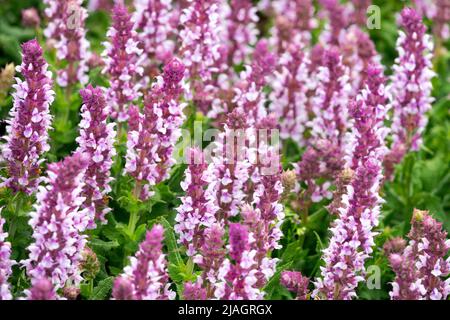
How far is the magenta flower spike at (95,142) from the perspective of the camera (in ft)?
17.6

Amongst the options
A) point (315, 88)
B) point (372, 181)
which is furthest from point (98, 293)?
point (315, 88)

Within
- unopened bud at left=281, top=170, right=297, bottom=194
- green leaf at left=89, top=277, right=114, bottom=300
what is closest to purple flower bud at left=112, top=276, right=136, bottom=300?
green leaf at left=89, top=277, right=114, bottom=300

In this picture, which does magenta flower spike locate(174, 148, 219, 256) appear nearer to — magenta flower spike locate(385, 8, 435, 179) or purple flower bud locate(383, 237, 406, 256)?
purple flower bud locate(383, 237, 406, 256)

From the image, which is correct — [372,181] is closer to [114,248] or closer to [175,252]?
[175,252]

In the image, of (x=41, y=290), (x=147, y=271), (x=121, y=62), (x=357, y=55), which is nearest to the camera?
(x=41, y=290)

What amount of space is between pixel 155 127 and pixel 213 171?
49cm

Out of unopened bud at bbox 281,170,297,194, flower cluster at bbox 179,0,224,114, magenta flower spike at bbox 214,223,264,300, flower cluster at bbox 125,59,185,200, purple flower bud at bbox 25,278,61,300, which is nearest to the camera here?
purple flower bud at bbox 25,278,61,300

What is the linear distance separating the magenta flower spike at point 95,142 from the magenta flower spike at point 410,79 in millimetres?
2529

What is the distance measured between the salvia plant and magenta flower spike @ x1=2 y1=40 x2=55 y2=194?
0.03 feet

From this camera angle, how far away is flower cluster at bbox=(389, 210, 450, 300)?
5012mm

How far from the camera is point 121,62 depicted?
20.0 ft

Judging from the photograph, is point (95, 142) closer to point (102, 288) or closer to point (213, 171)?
point (213, 171)

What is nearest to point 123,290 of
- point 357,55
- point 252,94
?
point 252,94

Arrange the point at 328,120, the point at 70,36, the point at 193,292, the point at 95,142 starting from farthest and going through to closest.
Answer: the point at 328,120
the point at 70,36
the point at 95,142
the point at 193,292
